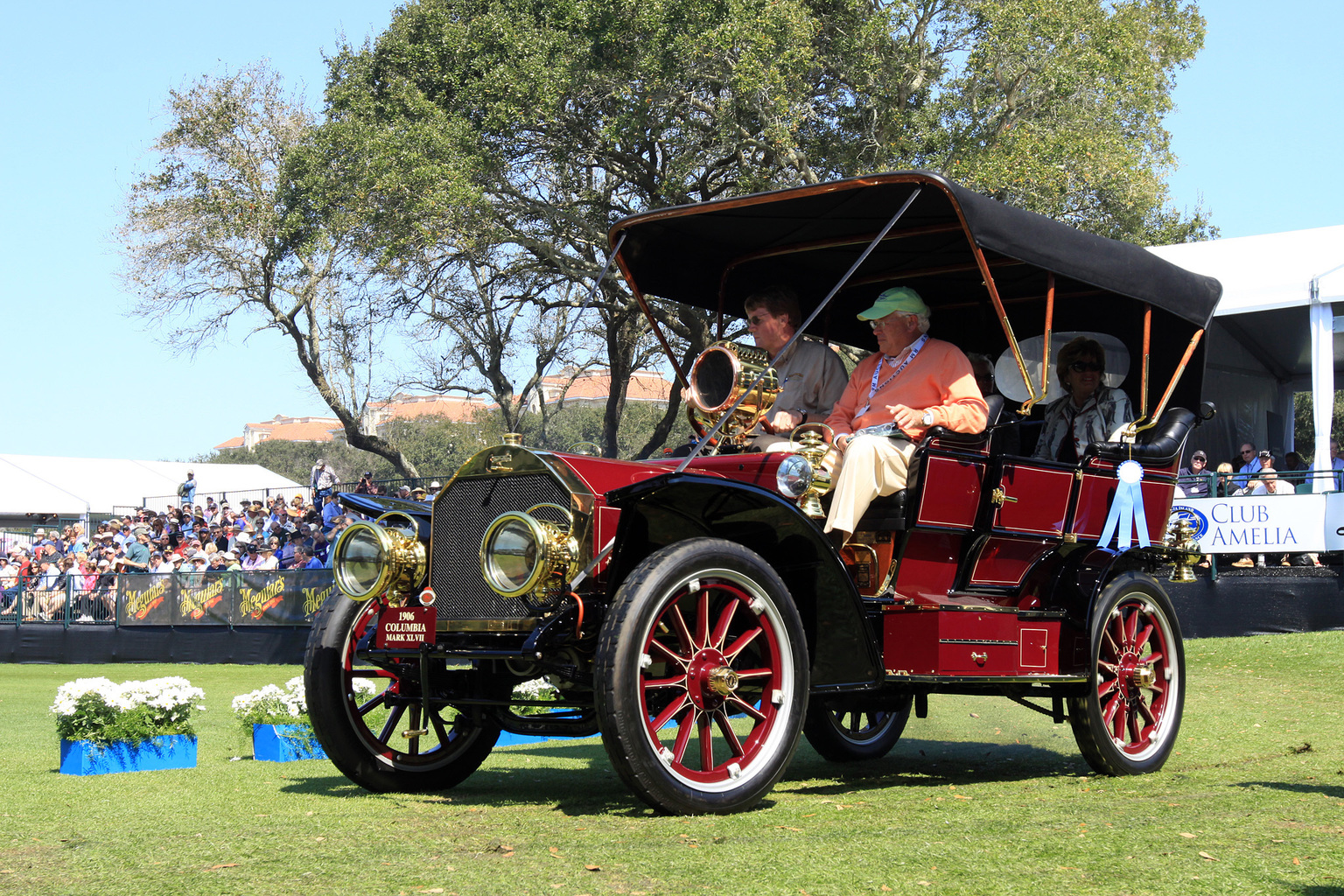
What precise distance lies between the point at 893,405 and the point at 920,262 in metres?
1.43

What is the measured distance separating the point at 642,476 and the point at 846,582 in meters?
0.96

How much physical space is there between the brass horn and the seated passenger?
8 cm

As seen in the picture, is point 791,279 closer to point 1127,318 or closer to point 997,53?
point 1127,318

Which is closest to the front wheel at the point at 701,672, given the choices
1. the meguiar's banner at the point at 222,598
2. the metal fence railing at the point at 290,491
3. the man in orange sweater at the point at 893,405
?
the man in orange sweater at the point at 893,405

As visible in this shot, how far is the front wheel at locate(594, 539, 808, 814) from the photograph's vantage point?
4527 mm

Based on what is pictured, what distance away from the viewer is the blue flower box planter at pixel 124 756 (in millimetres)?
6789

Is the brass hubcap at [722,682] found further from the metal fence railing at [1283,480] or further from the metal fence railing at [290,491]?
the metal fence railing at [1283,480]

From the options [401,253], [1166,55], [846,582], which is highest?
[1166,55]

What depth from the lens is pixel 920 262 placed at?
727 centimetres

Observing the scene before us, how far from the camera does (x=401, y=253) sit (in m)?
23.1

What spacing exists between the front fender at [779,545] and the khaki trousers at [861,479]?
250 millimetres

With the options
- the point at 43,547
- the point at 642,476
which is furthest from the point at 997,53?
the point at 43,547

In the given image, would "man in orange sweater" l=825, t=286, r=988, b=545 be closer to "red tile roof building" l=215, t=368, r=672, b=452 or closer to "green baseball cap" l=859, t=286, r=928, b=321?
"green baseball cap" l=859, t=286, r=928, b=321

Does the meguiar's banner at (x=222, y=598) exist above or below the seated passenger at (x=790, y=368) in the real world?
below
